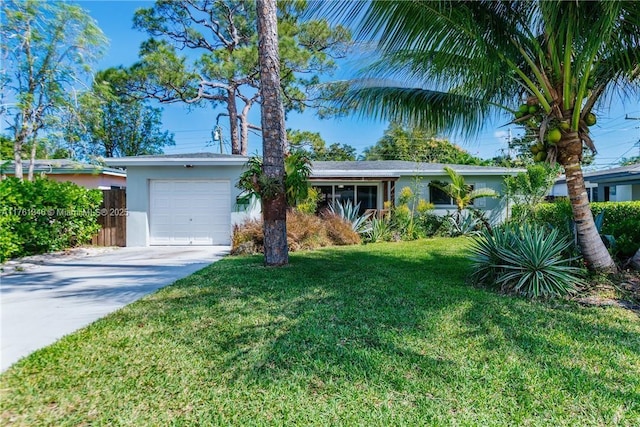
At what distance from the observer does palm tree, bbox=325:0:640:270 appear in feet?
15.1

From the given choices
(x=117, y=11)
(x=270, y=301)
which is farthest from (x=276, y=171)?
(x=117, y=11)

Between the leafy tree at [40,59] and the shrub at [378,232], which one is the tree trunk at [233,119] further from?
the shrub at [378,232]

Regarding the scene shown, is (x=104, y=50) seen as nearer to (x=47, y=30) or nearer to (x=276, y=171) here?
(x=47, y=30)

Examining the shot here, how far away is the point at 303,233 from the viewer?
35.4ft

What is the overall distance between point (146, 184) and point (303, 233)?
5852 millimetres

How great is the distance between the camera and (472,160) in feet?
112

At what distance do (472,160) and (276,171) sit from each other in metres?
31.6

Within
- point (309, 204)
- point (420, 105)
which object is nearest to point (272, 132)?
point (420, 105)

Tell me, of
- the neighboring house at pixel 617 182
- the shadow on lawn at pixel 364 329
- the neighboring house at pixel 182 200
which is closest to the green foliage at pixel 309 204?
the neighboring house at pixel 182 200

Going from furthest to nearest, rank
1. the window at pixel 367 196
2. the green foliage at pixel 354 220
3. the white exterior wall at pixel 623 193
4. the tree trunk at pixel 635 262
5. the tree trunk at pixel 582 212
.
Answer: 1. the white exterior wall at pixel 623 193
2. the window at pixel 367 196
3. the green foliage at pixel 354 220
4. the tree trunk at pixel 635 262
5. the tree trunk at pixel 582 212

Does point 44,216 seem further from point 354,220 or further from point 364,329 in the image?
point 364,329

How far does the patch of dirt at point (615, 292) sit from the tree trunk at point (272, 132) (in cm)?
549

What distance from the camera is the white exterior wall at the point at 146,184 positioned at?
1170 centimetres

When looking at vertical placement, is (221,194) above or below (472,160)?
below
